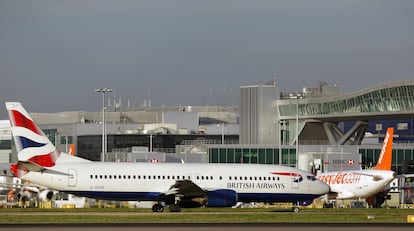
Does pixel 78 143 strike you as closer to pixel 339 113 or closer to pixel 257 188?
pixel 339 113

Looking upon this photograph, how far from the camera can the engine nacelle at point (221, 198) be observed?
255 feet

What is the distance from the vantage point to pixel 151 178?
252 feet

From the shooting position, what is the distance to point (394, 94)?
460ft

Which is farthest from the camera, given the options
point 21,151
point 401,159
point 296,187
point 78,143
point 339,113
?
point 78,143

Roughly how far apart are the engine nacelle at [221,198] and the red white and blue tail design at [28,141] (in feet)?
38.7

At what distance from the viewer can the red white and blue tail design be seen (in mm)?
74750

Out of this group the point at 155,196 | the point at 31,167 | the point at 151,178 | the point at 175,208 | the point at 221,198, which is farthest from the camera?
the point at 221,198

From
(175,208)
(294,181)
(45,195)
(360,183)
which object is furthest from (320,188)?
(45,195)

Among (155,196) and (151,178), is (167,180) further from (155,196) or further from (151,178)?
(155,196)

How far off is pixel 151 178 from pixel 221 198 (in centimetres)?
550

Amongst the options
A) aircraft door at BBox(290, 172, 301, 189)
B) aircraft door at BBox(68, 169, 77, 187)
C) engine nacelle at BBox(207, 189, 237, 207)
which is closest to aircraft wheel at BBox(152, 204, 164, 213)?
engine nacelle at BBox(207, 189, 237, 207)

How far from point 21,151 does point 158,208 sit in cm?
1085

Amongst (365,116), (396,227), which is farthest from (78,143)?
(396,227)

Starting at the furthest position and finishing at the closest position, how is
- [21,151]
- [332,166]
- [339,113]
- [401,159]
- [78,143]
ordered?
[78,143]
[339,113]
[401,159]
[332,166]
[21,151]
